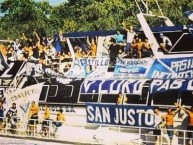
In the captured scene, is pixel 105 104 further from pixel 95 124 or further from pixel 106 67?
pixel 106 67

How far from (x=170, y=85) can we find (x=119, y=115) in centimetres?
180

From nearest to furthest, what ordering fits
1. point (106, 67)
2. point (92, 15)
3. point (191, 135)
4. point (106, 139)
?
point (191, 135)
point (106, 139)
point (106, 67)
point (92, 15)

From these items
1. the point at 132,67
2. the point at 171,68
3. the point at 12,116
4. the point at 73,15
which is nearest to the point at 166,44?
the point at 171,68

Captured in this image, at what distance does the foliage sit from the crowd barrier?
2245 centimetres

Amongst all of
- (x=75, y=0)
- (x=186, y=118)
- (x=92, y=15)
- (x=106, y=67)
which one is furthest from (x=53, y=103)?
Result: (x=75, y=0)

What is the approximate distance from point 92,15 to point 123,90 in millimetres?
29913

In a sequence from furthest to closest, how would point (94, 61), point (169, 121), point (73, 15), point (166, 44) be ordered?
point (73, 15), point (94, 61), point (166, 44), point (169, 121)

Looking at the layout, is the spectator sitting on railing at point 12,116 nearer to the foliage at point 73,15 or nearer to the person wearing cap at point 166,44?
the person wearing cap at point 166,44

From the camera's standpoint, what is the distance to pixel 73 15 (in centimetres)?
5141

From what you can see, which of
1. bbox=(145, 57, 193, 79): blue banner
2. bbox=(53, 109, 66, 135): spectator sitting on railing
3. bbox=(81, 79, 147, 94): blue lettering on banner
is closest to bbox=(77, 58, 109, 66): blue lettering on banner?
bbox=(81, 79, 147, 94): blue lettering on banner

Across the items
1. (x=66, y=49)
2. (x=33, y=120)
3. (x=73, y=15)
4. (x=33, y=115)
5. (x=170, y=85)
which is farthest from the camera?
(x=73, y=15)

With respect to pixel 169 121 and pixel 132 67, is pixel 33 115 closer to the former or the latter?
pixel 132 67

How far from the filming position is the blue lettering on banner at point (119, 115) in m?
13.4

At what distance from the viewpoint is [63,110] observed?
15805mm
